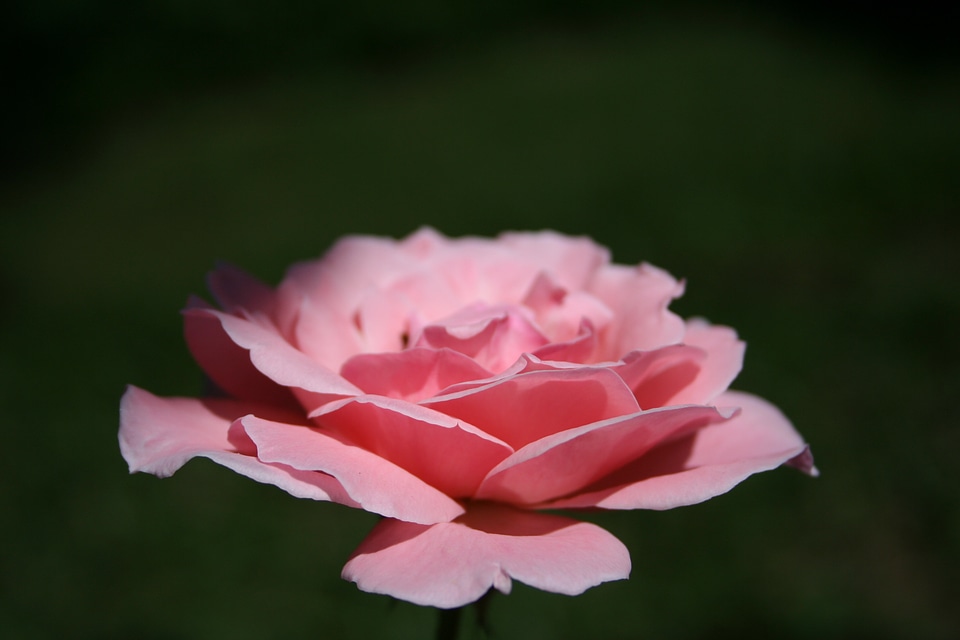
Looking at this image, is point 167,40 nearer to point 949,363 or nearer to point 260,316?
point 949,363

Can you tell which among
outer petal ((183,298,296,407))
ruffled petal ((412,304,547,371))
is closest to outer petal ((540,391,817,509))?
ruffled petal ((412,304,547,371))

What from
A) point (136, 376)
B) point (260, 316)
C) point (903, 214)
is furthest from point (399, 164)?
point (260, 316)

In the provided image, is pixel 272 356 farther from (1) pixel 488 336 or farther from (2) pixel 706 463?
(2) pixel 706 463

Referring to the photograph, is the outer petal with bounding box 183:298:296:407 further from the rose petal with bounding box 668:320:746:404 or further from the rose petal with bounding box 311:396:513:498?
the rose petal with bounding box 668:320:746:404

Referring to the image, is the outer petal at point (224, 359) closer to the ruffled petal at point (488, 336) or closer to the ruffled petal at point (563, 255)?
the ruffled petal at point (488, 336)

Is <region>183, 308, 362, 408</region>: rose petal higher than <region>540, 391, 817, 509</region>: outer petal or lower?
higher

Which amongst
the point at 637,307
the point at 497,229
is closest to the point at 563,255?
the point at 637,307
